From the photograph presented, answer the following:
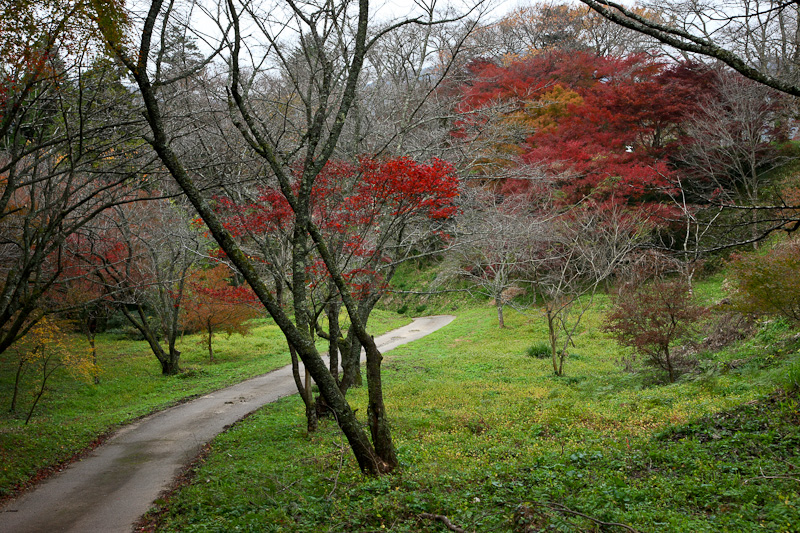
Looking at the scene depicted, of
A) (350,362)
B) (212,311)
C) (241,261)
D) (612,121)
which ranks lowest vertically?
(350,362)

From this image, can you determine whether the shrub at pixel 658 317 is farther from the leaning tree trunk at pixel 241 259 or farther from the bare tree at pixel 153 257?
the bare tree at pixel 153 257

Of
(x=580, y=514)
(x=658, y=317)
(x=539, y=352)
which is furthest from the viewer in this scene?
(x=539, y=352)

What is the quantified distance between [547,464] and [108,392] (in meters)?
14.2

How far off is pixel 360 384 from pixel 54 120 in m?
8.71

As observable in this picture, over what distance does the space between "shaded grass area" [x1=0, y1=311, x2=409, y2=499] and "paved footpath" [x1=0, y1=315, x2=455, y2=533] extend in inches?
20.0

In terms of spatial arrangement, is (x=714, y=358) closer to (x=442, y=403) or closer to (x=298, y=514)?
(x=442, y=403)

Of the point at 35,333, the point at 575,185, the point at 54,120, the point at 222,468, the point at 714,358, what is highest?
the point at 54,120

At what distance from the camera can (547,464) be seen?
5375 millimetres

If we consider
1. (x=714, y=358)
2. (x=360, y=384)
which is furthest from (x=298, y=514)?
(x=714, y=358)

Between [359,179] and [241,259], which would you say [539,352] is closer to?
[359,179]

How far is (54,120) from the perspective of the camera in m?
7.51

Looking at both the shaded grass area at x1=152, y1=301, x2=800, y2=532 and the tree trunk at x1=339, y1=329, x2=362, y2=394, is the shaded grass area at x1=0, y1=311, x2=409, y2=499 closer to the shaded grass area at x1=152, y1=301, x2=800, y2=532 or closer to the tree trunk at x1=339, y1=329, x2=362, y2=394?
→ the shaded grass area at x1=152, y1=301, x2=800, y2=532

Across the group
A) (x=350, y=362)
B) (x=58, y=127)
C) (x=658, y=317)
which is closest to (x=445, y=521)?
(x=350, y=362)

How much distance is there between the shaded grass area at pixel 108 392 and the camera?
8180 millimetres
